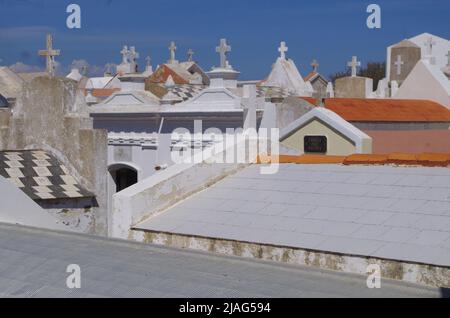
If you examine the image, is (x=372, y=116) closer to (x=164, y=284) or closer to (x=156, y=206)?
(x=156, y=206)

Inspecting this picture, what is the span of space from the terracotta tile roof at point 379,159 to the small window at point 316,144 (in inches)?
215

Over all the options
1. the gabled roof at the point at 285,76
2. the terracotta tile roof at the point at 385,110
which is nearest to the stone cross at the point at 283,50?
the gabled roof at the point at 285,76

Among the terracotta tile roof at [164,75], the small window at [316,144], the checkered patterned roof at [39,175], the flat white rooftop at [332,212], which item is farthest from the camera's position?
the terracotta tile roof at [164,75]

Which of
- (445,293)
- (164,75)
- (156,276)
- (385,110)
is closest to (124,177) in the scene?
(385,110)

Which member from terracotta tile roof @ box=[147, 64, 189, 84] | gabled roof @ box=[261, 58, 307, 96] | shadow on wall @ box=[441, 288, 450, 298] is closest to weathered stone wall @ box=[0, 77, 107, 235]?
shadow on wall @ box=[441, 288, 450, 298]

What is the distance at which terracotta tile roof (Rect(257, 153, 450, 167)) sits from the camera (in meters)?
9.17

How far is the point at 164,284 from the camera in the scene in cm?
562

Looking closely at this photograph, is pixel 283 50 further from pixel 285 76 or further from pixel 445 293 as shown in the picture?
pixel 445 293

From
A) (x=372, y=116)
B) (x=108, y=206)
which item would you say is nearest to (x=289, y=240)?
(x=108, y=206)

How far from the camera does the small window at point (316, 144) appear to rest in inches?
638

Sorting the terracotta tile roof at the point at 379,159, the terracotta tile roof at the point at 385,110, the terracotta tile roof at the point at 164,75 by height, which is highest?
the terracotta tile roof at the point at 164,75

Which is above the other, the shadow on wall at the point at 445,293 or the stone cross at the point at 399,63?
the stone cross at the point at 399,63

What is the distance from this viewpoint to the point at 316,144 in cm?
1636

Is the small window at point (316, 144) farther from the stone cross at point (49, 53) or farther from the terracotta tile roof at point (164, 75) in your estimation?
the terracotta tile roof at point (164, 75)
